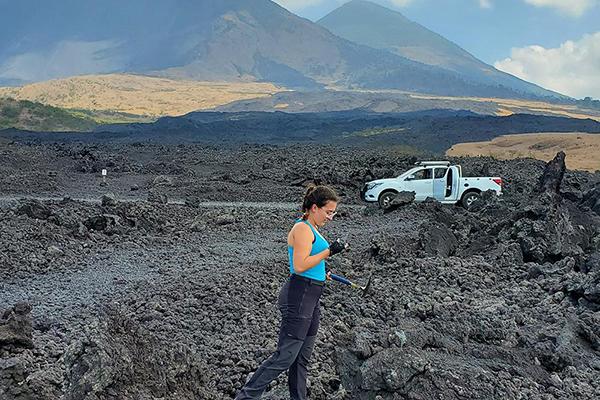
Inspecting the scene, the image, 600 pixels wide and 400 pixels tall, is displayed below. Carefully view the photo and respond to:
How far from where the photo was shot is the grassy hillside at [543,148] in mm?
41294

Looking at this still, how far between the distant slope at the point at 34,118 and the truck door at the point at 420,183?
176 feet

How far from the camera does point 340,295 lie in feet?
33.4

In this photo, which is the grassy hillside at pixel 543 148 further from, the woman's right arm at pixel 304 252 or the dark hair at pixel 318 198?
the woman's right arm at pixel 304 252

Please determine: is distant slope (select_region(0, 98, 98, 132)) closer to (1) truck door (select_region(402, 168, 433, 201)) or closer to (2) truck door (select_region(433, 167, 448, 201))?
(1) truck door (select_region(402, 168, 433, 201))

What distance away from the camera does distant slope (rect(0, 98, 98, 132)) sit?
67.6 m

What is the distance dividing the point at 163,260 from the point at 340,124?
6643 cm

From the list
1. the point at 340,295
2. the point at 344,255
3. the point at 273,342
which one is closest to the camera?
the point at 273,342

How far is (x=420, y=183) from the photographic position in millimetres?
22172

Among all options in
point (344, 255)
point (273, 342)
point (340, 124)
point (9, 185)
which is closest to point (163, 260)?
point (344, 255)

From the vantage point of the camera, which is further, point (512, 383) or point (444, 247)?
point (444, 247)

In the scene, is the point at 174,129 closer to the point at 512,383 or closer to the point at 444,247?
the point at 444,247

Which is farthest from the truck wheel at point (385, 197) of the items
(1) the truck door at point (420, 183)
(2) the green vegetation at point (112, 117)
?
(2) the green vegetation at point (112, 117)

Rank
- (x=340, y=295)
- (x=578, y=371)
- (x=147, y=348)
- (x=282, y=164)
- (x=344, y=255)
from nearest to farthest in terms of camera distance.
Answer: (x=147, y=348) → (x=578, y=371) → (x=340, y=295) → (x=344, y=255) → (x=282, y=164)

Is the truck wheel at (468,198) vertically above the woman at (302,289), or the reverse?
the woman at (302,289)
